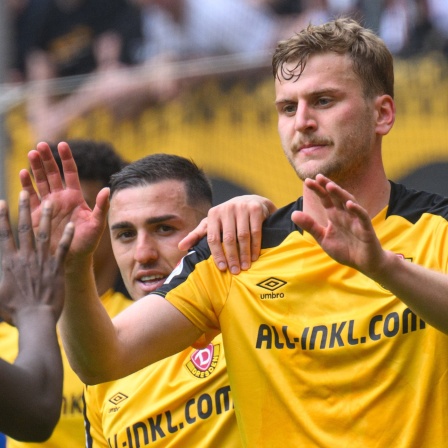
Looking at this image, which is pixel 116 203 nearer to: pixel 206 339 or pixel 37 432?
pixel 206 339

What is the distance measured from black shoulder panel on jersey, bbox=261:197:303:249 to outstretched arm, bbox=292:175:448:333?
1.93ft

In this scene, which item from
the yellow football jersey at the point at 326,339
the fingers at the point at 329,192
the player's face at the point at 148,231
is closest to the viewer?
the fingers at the point at 329,192

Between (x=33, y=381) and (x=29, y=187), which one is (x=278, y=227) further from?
(x=33, y=381)

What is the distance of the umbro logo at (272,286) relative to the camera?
3643mm

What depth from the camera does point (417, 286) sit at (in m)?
3.15

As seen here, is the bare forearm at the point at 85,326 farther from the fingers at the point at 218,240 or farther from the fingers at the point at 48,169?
the fingers at the point at 218,240

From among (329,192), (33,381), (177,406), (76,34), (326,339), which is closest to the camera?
(33,381)

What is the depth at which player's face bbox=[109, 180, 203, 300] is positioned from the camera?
4.33 meters

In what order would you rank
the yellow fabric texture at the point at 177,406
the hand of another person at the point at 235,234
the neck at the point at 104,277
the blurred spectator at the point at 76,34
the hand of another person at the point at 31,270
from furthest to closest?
the blurred spectator at the point at 76,34 → the neck at the point at 104,277 → the yellow fabric texture at the point at 177,406 → the hand of another person at the point at 235,234 → the hand of another person at the point at 31,270

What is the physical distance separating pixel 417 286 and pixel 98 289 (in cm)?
231

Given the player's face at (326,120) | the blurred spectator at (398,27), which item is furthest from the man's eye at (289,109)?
the blurred spectator at (398,27)

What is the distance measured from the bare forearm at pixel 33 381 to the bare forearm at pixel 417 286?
0.99 meters

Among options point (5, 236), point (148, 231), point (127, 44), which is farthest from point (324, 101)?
point (127, 44)

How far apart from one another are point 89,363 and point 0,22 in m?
4.86
